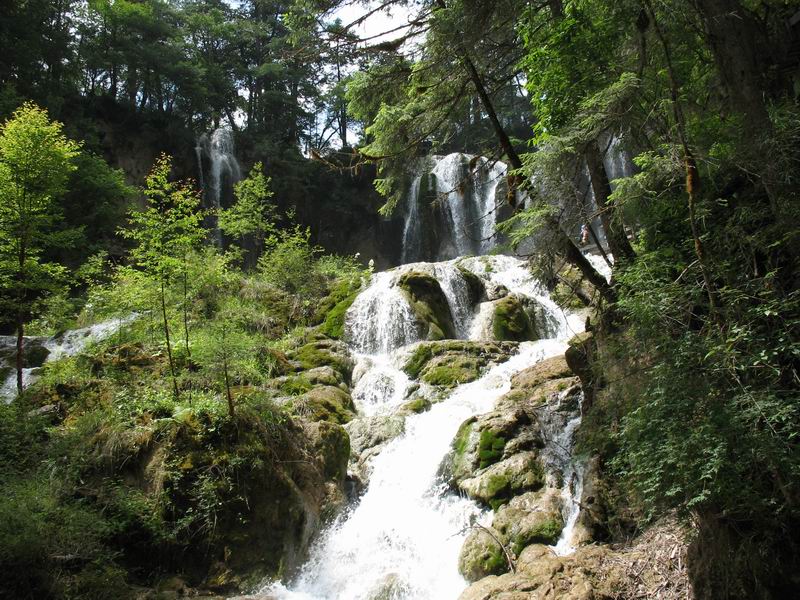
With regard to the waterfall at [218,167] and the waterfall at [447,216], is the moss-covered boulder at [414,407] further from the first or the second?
the waterfall at [218,167]

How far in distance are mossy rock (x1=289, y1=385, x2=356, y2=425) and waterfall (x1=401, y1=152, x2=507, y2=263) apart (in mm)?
13298

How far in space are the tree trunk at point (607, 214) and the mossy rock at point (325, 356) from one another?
7330 millimetres

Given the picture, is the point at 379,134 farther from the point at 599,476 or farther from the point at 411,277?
the point at 411,277

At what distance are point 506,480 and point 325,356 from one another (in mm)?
6218

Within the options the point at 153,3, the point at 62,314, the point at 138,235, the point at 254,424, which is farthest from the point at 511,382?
the point at 153,3

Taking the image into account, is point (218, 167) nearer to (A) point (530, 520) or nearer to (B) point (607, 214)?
(B) point (607, 214)

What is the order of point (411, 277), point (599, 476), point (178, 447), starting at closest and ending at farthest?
point (599, 476) → point (178, 447) → point (411, 277)

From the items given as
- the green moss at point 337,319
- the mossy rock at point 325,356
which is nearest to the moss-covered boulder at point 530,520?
the mossy rock at point 325,356

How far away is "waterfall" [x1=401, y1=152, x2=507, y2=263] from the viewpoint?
22.5 meters

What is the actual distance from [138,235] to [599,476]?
287 inches

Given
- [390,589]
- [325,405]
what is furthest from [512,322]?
[390,589]

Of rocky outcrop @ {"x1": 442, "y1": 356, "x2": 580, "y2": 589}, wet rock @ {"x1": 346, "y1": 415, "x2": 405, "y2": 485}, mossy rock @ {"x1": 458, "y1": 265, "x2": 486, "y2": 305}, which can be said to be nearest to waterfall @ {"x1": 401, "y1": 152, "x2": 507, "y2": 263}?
mossy rock @ {"x1": 458, "y1": 265, "x2": 486, "y2": 305}

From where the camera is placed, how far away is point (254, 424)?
6945mm

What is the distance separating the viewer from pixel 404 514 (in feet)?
23.8
